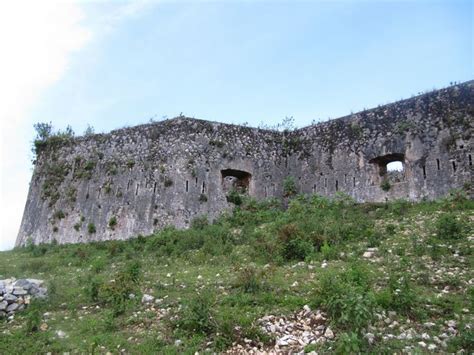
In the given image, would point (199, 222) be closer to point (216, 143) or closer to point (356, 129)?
point (216, 143)

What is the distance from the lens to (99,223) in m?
19.5

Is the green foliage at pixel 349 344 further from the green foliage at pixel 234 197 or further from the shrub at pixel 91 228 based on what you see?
the shrub at pixel 91 228

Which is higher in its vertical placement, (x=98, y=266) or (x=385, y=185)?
(x=385, y=185)

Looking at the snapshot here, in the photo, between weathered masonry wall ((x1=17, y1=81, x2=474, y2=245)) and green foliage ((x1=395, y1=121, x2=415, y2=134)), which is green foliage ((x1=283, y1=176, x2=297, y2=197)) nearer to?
weathered masonry wall ((x1=17, y1=81, x2=474, y2=245))

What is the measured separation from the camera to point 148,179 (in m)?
19.5

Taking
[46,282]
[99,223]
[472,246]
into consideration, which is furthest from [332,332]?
[99,223]

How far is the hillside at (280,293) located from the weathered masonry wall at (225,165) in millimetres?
3360

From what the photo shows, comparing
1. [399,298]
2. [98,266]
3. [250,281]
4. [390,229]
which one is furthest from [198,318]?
[390,229]

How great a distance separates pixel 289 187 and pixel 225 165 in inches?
111

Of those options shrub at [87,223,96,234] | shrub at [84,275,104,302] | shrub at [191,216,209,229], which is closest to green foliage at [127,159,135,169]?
shrub at [87,223,96,234]

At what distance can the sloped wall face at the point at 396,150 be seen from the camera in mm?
16516

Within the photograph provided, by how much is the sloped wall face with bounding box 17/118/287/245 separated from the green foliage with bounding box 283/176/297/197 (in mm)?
370

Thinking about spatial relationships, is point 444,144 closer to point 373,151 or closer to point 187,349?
point 373,151

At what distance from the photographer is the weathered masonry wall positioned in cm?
1712
